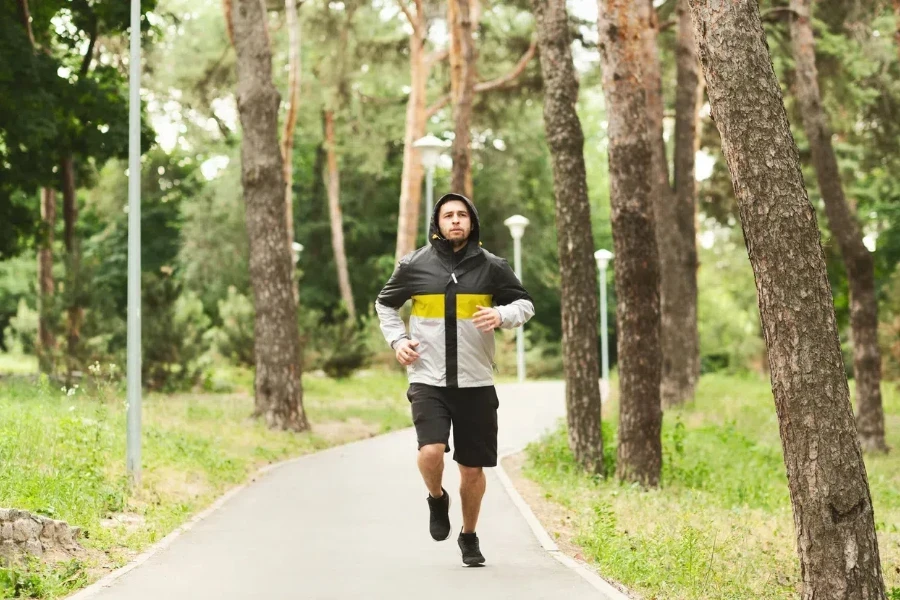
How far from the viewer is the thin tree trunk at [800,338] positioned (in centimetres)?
665

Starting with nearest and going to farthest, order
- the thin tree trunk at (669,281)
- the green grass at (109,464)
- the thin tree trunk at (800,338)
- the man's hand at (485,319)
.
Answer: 1. the thin tree trunk at (800,338)
2. the man's hand at (485,319)
3. the green grass at (109,464)
4. the thin tree trunk at (669,281)

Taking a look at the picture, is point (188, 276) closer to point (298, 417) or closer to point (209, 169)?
point (209, 169)

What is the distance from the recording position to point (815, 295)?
6645 millimetres

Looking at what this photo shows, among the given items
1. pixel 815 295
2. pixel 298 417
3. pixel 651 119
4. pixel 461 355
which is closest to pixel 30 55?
pixel 298 417

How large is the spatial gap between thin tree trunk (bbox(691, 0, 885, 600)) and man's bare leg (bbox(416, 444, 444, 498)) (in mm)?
2053

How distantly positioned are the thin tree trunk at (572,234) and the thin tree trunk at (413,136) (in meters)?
19.2

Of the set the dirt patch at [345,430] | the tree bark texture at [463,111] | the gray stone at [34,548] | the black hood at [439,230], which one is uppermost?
the tree bark texture at [463,111]

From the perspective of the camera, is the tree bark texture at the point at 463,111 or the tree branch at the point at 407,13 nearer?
the tree bark texture at the point at 463,111

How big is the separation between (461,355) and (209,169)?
52.6 meters

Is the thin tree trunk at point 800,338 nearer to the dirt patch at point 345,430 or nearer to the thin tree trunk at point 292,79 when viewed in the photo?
the dirt patch at point 345,430

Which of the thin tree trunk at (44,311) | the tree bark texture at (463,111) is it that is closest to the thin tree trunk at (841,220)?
the tree bark texture at (463,111)

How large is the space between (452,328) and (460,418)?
57 centimetres

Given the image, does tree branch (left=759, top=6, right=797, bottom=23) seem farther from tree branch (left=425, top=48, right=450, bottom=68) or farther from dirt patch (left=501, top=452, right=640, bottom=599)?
tree branch (left=425, top=48, right=450, bottom=68)

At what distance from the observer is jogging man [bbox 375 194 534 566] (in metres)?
7.55
